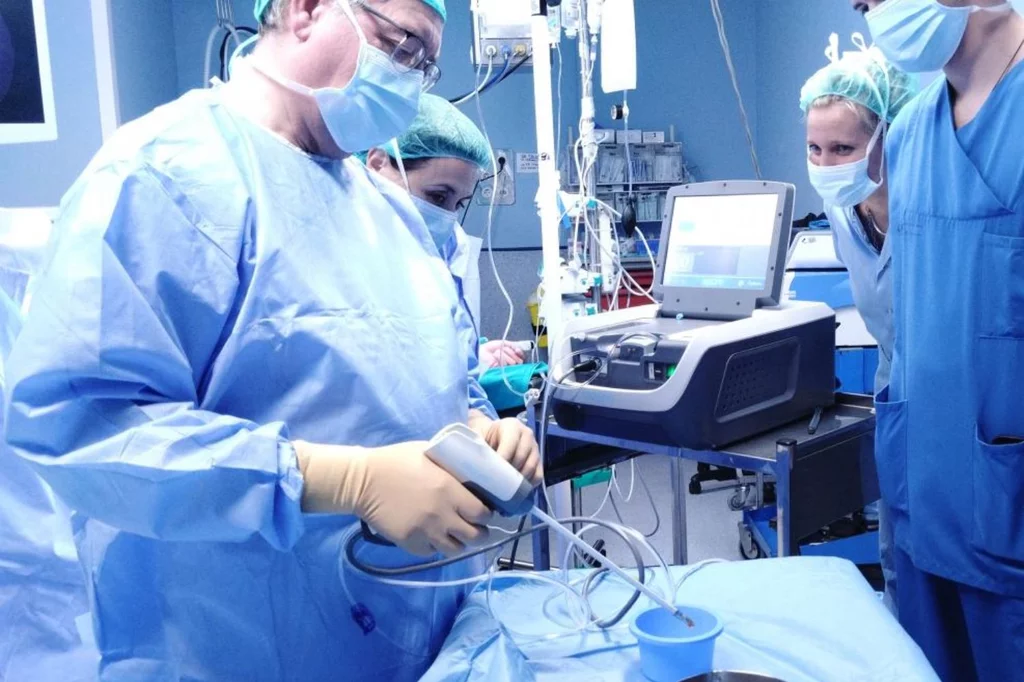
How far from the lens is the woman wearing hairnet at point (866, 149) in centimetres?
143

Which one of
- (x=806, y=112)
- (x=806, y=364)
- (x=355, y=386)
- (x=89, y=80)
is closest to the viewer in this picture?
(x=355, y=386)

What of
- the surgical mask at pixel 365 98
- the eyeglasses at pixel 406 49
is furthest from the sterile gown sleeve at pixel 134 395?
the eyeglasses at pixel 406 49

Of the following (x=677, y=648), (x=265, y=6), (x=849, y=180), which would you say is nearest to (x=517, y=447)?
(x=677, y=648)

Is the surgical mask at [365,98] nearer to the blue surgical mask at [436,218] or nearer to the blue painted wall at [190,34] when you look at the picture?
the blue surgical mask at [436,218]

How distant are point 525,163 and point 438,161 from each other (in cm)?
311

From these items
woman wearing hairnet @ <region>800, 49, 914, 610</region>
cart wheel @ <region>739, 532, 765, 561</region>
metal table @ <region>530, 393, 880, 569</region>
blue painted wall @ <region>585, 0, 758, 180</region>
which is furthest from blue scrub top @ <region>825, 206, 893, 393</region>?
blue painted wall @ <region>585, 0, 758, 180</region>

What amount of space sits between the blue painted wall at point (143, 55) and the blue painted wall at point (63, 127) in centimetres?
71

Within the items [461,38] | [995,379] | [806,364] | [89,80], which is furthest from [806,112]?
[461,38]

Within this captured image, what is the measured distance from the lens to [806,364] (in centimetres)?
141

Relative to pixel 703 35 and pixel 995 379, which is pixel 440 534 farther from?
pixel 703 35

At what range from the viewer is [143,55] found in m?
3.38

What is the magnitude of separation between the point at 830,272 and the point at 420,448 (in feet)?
6.94

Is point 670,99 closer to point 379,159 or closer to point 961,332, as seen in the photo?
point 379,159

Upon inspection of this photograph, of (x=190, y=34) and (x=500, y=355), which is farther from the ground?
(x=190, y=34)
